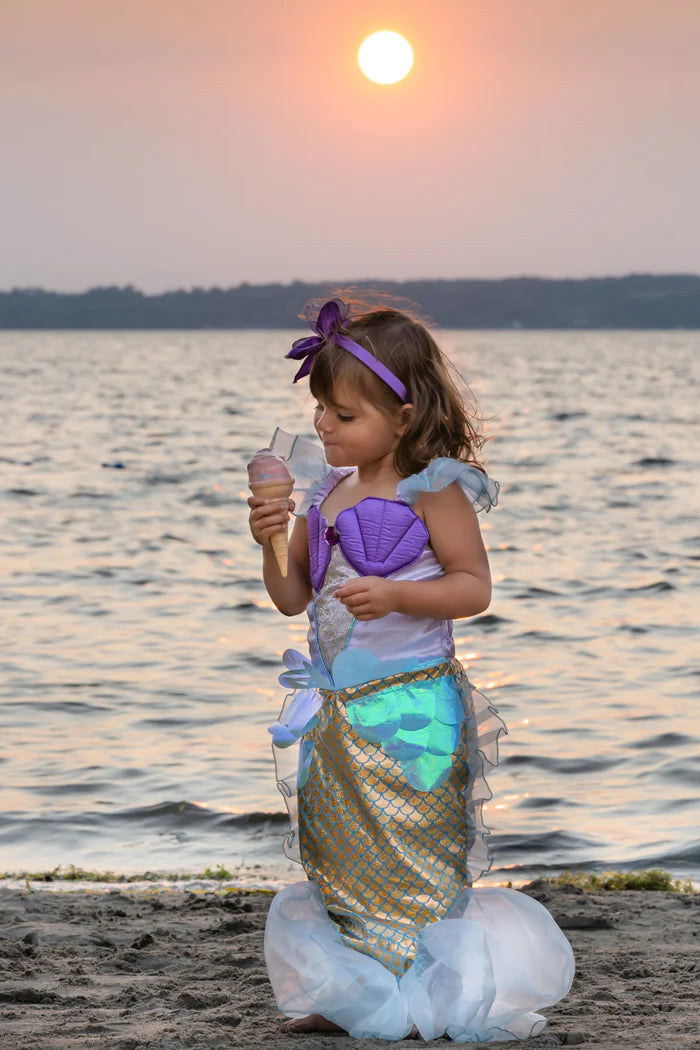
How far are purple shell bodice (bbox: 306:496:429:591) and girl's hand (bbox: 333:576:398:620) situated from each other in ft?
0.45

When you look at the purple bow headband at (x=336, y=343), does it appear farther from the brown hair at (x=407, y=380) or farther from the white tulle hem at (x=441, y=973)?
the white tulle hem at (x=441, y=973)

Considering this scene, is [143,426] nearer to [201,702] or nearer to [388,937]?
[201,702]

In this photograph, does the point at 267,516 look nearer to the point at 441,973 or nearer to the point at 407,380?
the point at 407,380

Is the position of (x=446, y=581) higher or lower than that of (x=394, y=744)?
higher

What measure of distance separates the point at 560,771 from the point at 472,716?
427 cm

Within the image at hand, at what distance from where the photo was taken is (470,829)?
3486 millimetres

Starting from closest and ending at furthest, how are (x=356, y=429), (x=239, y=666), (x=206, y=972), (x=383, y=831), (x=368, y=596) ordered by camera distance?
1. (x=368, y=596)
2. (x=383, y=831)
3. (x=356, y=429)
4. (x=206, y=972)
5. (x=239, y=666)

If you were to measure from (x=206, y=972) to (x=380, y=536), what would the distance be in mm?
1679

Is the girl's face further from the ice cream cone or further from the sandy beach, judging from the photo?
the sandy beach

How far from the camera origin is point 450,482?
11.2 ft

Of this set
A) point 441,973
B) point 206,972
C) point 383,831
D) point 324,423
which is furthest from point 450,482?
point 206,972

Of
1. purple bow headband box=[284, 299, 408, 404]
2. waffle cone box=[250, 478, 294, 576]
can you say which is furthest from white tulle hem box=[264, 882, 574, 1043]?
purple bow headband box=[284, 299, 408, 404]

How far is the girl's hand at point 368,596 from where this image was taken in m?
3.25

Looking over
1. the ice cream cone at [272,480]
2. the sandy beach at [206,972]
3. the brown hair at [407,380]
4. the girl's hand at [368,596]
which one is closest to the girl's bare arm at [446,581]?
the girl's hand at [368,596]
